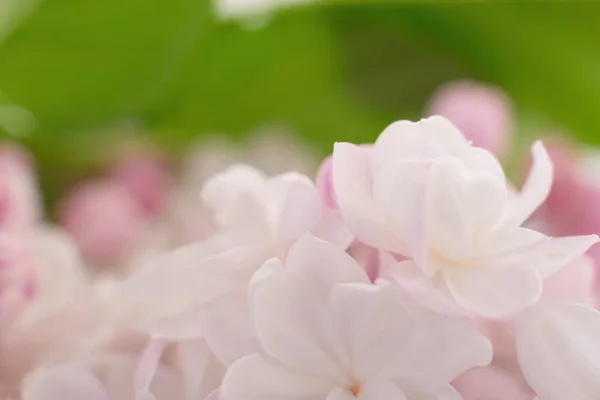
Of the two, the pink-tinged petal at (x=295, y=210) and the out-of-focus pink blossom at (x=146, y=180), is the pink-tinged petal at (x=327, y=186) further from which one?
the out-of-focus pink blossom at (x=146, y=180)

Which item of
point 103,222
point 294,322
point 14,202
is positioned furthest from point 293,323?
point 103,222

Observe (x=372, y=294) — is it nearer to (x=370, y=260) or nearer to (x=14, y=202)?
(x=370, y=260)

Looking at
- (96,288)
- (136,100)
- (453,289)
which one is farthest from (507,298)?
(136,100)

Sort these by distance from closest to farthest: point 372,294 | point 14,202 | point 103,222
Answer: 1. point 372,294
2. point 14,202
3. point 103,222

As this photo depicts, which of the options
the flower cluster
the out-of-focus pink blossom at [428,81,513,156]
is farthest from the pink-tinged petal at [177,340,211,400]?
the out-of-focus pink blossom at [428,81,513,156]

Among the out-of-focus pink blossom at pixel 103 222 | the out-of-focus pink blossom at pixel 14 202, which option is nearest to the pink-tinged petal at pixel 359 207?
the out-of-focus pink blossom at pixel 14 202

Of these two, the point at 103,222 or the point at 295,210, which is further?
the point at 103,222

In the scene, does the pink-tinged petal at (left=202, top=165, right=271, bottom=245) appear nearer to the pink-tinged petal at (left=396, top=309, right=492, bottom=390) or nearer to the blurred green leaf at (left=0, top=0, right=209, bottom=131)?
the pink-tinged petal at (left=396, top=309, right=492, bottom=390)
